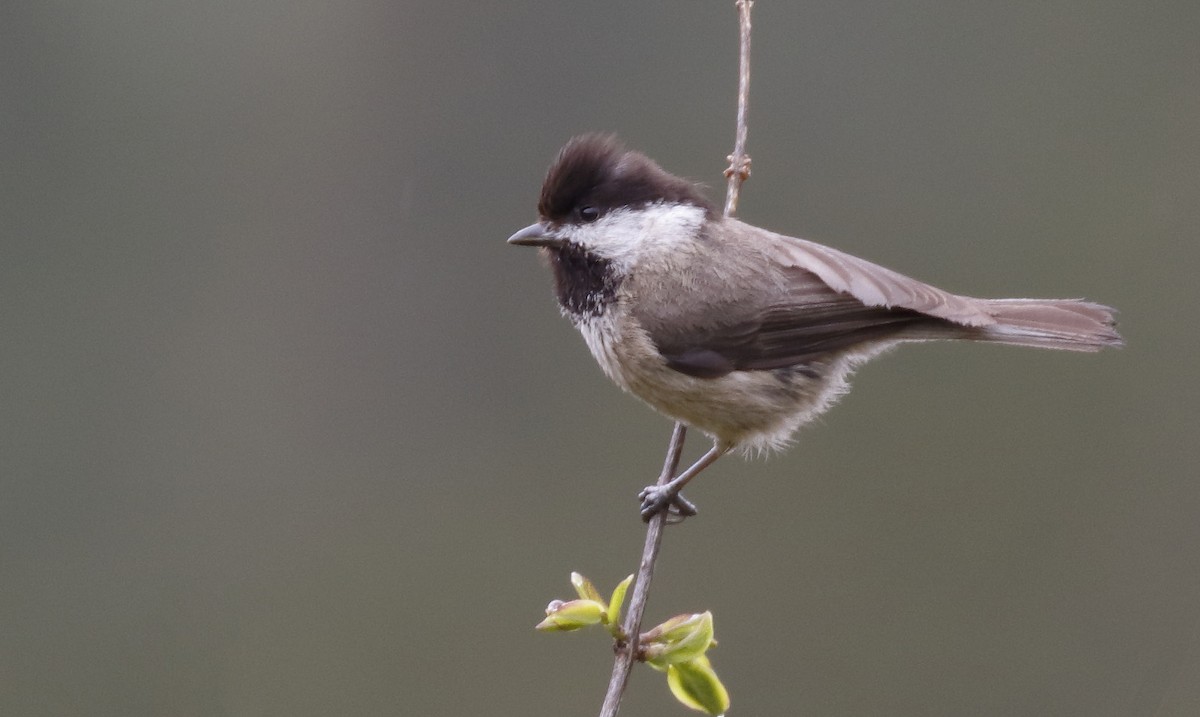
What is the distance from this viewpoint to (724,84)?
6180 millimetres

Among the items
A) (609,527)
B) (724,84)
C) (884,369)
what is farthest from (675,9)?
(609,527)

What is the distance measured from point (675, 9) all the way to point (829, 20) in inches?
31.1

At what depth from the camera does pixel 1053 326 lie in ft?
10.0

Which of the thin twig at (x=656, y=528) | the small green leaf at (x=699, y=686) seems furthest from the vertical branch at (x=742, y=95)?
the small green leaf at (x=699, y=686)

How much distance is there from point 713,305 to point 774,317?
0.52 ft

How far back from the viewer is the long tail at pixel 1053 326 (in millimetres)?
3004

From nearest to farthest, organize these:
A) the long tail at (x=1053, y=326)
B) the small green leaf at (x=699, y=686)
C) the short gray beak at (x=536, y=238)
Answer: the small green leaf at (x=699, y=686) < the long tail at (x=1053, y=326) < the short gray beak at (x=536, y=238)

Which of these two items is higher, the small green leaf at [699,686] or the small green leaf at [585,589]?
the small green leaf at [585,589]

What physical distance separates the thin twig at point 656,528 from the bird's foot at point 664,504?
0.11 ft

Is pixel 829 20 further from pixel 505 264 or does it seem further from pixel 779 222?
pixel 505 264

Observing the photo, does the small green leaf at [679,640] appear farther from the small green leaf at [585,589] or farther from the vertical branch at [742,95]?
the vertical branch at [742,95]

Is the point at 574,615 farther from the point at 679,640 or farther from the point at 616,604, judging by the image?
the point at 679,640

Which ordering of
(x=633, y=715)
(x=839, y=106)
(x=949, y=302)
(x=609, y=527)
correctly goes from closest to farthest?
(x=949, y=302), (x=633, y=715), (x=609, y=527), (x=839, y=106)

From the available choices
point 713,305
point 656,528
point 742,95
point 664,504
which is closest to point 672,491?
point 664,504
